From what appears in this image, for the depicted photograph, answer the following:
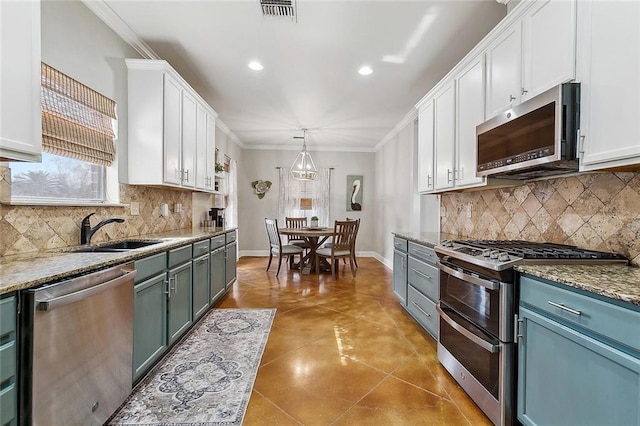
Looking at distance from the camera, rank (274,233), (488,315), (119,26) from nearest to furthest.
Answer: (488,315) < (119,26) < (274,233)

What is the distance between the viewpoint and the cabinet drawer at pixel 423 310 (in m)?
2.49

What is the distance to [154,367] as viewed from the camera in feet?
6.87

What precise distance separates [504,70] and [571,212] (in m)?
1.05

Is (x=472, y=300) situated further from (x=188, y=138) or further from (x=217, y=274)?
(x=188, y=138)

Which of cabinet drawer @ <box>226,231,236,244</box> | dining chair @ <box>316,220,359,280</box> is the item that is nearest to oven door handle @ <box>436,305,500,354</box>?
cabinet drawer @ <box>226,231,236,244</box>

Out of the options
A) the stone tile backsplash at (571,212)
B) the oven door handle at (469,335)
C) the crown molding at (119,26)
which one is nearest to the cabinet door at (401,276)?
the stone tile backsplash at (571,212)

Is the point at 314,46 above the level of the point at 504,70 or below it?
above

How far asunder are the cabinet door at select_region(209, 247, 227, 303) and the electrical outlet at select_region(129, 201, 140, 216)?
32.6 inches

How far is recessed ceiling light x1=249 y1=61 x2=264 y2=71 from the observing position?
316 centimetres

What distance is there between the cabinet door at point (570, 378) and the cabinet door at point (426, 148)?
193 cm

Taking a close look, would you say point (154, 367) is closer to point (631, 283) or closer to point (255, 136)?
point (631, 283)

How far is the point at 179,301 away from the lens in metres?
2.38

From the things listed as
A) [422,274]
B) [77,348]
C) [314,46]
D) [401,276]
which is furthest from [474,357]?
[314,46]

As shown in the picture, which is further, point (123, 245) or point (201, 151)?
point (201, 151)
